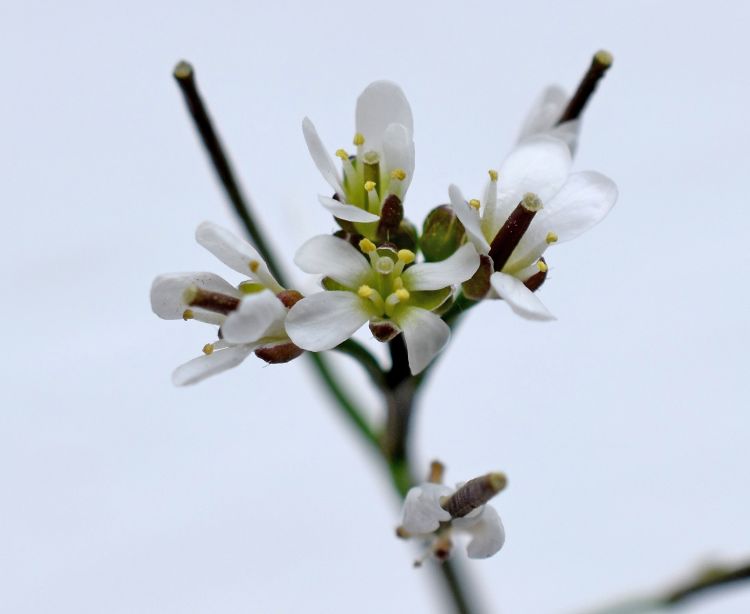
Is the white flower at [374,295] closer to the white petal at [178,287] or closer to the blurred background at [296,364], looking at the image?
the white petal at [178,287]

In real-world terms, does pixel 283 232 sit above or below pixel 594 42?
below

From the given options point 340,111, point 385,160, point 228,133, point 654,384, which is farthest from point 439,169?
point 385,160

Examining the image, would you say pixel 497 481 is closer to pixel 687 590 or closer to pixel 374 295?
pixel 374 295

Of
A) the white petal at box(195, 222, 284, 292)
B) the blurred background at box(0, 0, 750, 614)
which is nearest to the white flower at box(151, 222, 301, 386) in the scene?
the white petal at box(195, 222, 284, 292)

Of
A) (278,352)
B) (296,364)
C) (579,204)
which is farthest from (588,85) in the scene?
(296,364)

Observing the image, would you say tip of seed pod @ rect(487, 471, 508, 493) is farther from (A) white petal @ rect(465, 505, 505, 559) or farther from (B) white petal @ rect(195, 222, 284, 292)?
(B) white petal @ rect(195, 222, 284, 292)

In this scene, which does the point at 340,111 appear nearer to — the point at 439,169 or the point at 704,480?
the point at 439,169

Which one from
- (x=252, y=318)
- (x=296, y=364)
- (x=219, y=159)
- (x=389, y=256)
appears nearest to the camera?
(x=252, y=318)
